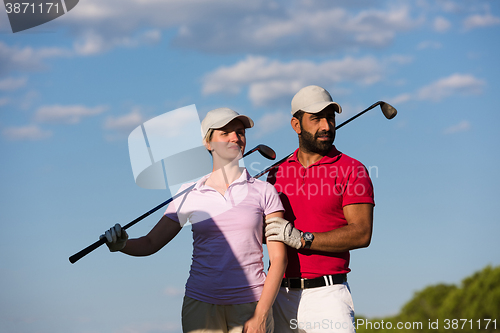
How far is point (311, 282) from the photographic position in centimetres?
413

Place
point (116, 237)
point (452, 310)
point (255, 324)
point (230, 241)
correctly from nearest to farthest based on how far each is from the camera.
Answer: point (255, 324)
point (230, 241)
point (116, 237)
point (452, 310)

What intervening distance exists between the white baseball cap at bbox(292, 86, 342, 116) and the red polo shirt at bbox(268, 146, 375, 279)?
445mm

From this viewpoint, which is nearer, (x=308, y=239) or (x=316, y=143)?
(x=308, y=239)

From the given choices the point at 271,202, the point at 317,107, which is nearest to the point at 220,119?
the point at 271,202

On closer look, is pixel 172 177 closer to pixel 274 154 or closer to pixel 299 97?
pixel 274 154

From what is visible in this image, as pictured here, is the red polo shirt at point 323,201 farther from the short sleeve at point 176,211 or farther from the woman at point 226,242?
the short sleeve at point 176,211

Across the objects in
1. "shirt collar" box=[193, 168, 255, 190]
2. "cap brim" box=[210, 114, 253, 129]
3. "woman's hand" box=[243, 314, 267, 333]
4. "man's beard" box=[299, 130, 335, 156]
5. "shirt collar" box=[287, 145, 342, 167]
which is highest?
"cap brim" box=[210, 114, 253, 129]

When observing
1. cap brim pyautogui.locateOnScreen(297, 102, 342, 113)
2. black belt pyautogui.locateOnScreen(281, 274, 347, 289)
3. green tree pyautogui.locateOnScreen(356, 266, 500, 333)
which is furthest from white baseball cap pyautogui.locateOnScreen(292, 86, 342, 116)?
green tree pyautogui.locateOnScreen(356, 266, 500, 333)

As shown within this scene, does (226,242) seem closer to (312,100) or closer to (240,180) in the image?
(240,180)

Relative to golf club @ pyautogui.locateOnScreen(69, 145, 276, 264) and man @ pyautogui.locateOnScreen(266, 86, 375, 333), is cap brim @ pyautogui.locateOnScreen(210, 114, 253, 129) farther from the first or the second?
man @ pyautogui.locateOnScreen(266, 86, 375, 333)

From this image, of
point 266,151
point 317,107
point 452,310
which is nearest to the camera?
point 317,107

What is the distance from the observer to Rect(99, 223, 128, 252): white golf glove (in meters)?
3.71

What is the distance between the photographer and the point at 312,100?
4.43 meters

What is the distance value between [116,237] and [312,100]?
1940 millimetres
